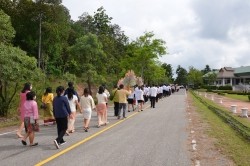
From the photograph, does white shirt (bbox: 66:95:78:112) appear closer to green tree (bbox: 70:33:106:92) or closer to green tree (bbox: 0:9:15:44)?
green tree (bbox: 0:9:15:44)

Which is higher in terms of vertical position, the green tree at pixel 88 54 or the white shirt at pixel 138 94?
the green tree at pixel 88 54

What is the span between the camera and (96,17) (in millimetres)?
81562

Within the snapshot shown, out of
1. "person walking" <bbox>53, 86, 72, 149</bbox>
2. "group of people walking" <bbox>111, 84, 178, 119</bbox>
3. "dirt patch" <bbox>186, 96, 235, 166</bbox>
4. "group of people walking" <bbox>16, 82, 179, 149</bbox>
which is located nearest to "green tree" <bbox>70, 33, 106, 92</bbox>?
"group of people walking" <bbox>111, 84, 178, 119</bbox>

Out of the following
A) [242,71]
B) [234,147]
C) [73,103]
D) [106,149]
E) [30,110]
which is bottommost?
[234,147]

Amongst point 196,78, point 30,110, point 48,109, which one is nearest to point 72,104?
point 30,110

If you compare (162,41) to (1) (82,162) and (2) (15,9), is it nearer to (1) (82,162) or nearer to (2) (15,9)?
(2) (15,9)

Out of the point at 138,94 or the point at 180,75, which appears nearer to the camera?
the point at 138,94

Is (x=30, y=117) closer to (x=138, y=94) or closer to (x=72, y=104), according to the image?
(x=72, y=104)

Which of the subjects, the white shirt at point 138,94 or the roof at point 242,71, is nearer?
the white shirt at point 138,94

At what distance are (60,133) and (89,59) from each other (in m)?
32.2

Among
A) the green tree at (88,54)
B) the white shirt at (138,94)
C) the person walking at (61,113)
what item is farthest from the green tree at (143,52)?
the person walking at (61,113)

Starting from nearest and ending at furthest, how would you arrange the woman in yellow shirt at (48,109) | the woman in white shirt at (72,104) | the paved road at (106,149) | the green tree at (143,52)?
1. the paved road at (106,149)
2. the woman in white shirt at (72,104)
3. the woman in yellow shirt at (48,109)
4. the green tree at (143,52)

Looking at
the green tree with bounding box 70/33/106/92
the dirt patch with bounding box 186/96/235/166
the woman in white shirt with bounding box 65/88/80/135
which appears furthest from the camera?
the green tree with bounding box 70/33/106/92

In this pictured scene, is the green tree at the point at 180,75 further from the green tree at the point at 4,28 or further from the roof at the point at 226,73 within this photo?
the green tree at the point at 4,28
